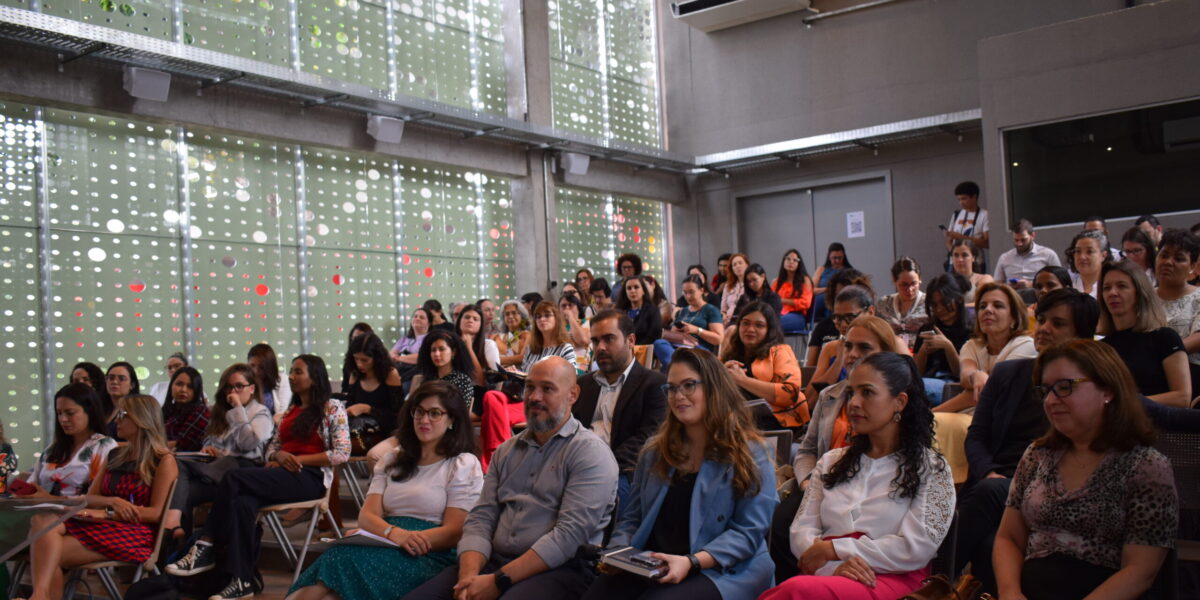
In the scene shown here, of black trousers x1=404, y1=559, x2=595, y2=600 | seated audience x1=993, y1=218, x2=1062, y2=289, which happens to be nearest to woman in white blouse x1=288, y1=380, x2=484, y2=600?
black trousers x1=404, y1=559, x2=595, y2=600

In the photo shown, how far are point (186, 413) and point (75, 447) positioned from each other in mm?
937

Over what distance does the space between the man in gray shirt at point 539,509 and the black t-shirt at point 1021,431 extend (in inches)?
56.8

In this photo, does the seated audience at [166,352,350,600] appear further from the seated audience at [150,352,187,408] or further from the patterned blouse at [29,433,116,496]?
the seated audience at [150,352,187,408]

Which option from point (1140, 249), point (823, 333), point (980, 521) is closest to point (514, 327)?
point (823, 333)

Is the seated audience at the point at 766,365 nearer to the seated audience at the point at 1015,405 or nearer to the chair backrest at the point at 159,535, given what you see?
the seated audience at the point at 1015,405

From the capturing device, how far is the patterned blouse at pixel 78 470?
572 centimetres

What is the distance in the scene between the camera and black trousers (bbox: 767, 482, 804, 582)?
3559 millimetres

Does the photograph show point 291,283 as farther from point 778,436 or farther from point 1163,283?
point 1163,283

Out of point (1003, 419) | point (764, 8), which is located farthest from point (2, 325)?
point (764, 8)

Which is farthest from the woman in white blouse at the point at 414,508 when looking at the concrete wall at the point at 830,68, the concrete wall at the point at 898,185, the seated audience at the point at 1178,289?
the concrete wall at the point at 830,68

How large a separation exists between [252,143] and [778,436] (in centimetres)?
714

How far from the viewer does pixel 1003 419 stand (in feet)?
12.3

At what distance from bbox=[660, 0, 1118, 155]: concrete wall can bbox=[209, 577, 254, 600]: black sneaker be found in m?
10.1

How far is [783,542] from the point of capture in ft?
11.7
